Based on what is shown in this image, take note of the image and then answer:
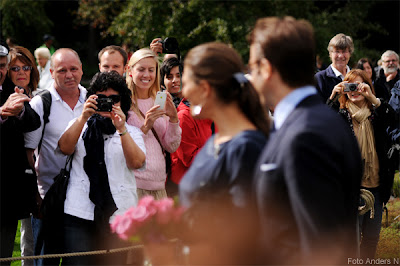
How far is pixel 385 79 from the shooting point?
1032cm

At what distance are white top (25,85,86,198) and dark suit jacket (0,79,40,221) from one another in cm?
9

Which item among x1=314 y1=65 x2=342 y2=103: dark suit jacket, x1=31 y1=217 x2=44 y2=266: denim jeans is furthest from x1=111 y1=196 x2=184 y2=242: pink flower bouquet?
x1=314 y1=65 x2=342 y2=103: dark suit jacket

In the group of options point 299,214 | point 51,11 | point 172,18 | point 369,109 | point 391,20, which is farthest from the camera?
point 51,11

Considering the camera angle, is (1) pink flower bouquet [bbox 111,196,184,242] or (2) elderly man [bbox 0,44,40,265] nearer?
(1) pink flower bouquet [bbox 111,196,184,242]

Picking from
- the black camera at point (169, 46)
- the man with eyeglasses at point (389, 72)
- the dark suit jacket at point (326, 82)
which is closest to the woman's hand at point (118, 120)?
the black camera at point (169, 46)

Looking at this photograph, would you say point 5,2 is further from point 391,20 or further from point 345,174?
point 345,174

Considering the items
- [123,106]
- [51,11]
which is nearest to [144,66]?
[123,106]

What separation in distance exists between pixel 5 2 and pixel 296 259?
21.6 metres

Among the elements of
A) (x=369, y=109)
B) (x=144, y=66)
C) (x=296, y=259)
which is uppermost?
(x=144, y=66)

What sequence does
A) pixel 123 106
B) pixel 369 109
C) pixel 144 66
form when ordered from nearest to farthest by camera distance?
pixel 123 106
pixel 144 66
pixel 369 109

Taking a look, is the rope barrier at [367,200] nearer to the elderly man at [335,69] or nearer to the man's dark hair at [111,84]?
the elderly man at [335,69]

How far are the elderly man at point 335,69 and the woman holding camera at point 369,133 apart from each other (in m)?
0.34

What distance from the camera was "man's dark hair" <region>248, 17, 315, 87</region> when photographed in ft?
7.66

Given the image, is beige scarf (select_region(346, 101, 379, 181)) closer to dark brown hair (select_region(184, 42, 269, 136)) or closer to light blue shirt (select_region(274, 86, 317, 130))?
dark brown hair (select_region(184, 42, 269, 136))
